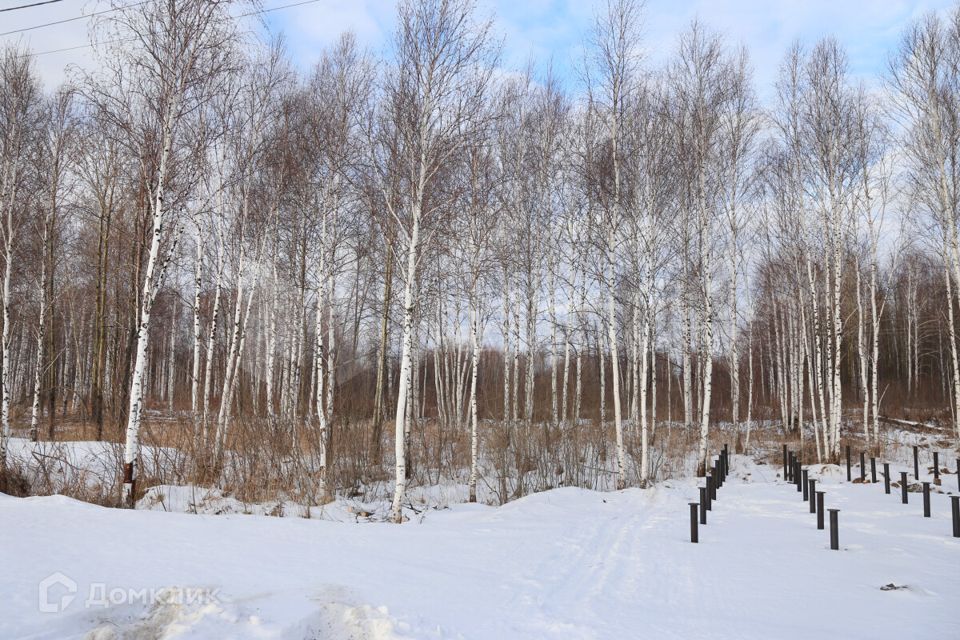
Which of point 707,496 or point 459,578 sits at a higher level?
point 459,578

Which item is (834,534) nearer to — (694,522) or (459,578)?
(694,522)

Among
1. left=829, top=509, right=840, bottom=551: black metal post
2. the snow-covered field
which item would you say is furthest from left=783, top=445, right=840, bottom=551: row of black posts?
the snow-covered field

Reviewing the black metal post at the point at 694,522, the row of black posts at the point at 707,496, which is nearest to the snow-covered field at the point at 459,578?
the black metal post at the point at 694,522

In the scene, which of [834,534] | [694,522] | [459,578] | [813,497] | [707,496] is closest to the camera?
[459,578]

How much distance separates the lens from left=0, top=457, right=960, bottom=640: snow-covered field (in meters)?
3.85

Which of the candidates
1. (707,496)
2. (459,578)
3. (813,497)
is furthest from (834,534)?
(459,578)

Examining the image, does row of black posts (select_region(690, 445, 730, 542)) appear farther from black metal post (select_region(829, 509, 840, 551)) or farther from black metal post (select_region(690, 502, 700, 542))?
black metal post (select_region(829, 509, 840, 551))

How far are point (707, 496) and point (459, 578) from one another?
21.5ft

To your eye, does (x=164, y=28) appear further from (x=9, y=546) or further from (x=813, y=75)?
(x=813, y=75)

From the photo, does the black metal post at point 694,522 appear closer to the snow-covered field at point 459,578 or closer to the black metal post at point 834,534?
the snow-covered field at point 459,578

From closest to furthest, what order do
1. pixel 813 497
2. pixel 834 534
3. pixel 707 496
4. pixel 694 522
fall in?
pixel 834 534 < pixel 694 522 < pixel 813 497 < pixel 707 496

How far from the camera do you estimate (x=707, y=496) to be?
986 cm

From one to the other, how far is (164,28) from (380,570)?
9.44 m

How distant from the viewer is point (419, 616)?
3988 mm
